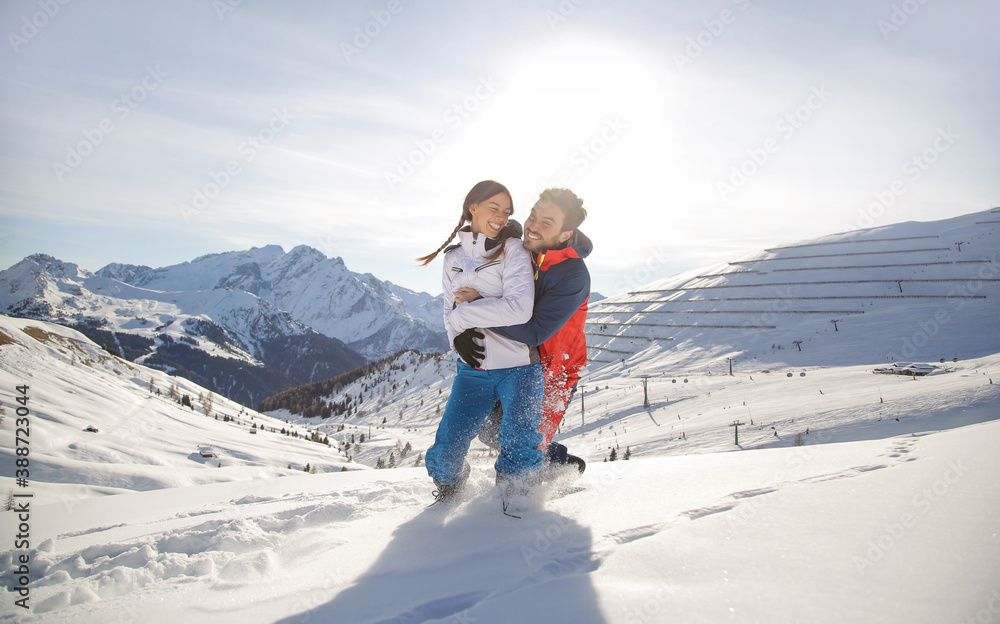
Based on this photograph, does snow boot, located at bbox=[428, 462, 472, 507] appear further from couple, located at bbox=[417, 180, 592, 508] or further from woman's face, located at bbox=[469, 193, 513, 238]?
woman's face, located at bbox=[469, 193, 513, 238]

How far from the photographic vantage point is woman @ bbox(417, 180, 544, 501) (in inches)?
138

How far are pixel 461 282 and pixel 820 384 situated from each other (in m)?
28.8

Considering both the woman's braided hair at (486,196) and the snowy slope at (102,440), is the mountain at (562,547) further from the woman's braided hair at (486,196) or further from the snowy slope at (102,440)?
the snowy slope at (102,440)

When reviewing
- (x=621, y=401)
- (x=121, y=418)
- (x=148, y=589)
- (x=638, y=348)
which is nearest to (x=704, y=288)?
(x=638, y=348)

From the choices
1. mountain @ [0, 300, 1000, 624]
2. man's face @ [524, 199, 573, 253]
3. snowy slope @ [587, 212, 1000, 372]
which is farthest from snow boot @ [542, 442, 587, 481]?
snowy slope @ [587, 212, 1000, 372]

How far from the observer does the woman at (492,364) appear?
3514mm

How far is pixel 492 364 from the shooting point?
3.62 metres

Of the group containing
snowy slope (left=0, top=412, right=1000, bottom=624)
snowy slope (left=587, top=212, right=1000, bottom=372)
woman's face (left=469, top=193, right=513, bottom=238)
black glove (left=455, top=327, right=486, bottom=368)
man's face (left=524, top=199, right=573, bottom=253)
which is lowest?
snowy slope (left=0, top=412, right=1000, bottom=624)

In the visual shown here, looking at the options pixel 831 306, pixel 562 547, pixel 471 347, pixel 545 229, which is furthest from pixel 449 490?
pixel 831 306

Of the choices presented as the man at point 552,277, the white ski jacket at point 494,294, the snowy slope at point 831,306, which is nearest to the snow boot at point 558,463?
the man at point 552,277

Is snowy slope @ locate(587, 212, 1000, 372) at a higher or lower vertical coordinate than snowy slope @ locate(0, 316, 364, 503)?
higher

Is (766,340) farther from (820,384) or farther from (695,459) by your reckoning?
(695,459)

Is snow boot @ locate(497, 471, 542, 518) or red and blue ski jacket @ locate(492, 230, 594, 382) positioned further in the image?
red and blue ski jacket @ locate(492, 230, 594, 382)

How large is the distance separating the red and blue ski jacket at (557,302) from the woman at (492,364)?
0.49 feet
